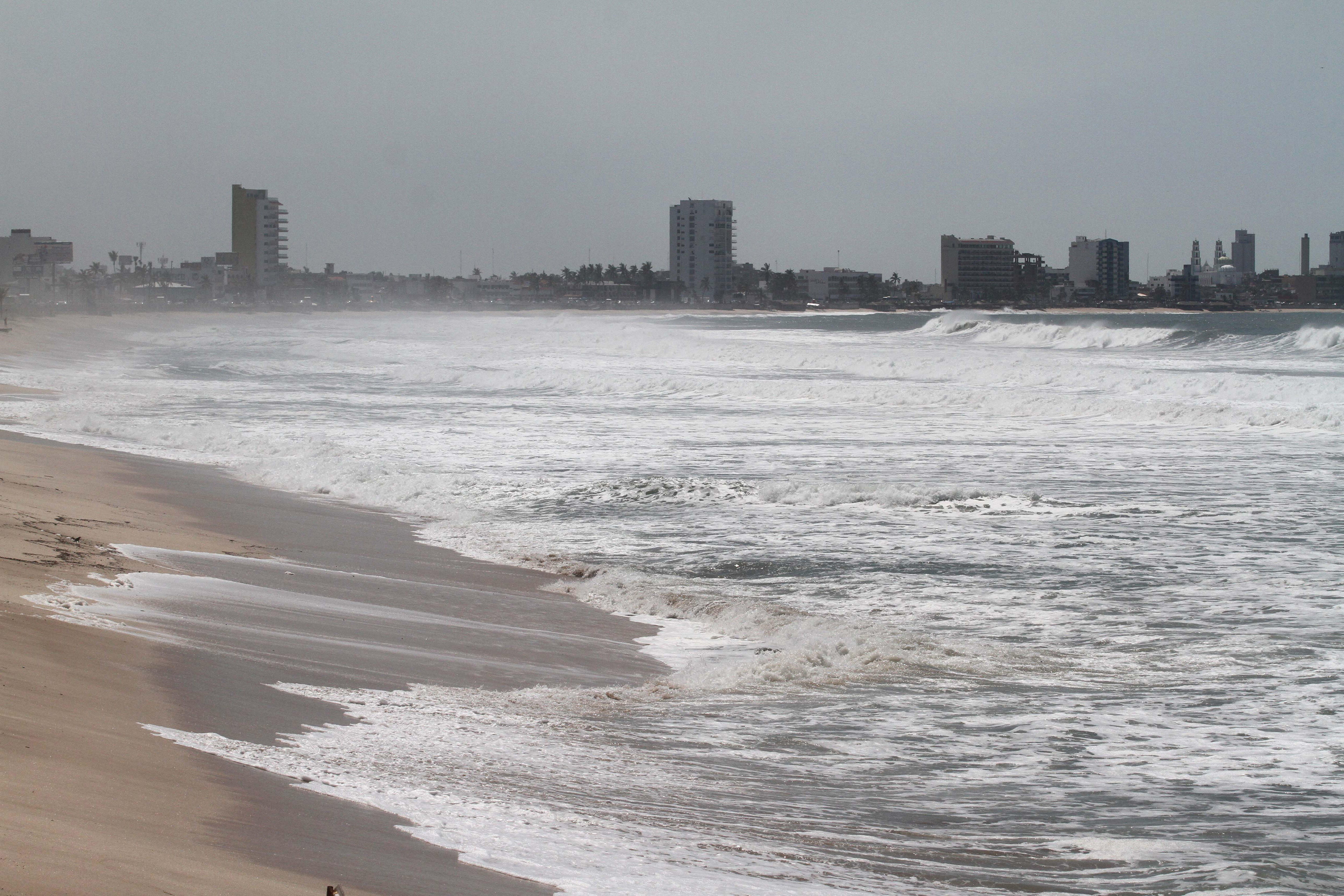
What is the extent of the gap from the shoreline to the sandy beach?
0.01 metres

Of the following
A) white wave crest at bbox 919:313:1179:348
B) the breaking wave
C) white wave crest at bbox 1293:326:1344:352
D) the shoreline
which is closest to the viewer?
the shoreline

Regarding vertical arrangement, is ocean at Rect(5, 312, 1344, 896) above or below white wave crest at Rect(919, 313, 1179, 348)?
below

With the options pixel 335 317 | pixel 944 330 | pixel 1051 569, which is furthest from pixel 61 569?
pixel 335 317

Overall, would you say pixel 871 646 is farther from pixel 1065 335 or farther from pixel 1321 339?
pixel 1065 335

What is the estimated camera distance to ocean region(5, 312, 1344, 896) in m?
4.77

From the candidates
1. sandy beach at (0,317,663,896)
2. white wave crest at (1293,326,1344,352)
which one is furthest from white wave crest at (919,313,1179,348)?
sandy beach at (0,317,663,896)

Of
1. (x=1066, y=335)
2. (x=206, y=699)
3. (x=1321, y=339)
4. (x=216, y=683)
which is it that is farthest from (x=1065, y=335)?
(x=206, y=699)

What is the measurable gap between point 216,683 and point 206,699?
322mm

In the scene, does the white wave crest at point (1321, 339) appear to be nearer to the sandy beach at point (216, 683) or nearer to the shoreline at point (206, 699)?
the sandy beach at point (216, 683)

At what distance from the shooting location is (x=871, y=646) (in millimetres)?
7918

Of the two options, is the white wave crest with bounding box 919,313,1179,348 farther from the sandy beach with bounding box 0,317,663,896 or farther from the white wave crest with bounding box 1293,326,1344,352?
the sandy beach with bounding box 0,317,663,896

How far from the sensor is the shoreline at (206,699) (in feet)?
12.8

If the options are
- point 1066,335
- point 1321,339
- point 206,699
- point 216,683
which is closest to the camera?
point 206,699

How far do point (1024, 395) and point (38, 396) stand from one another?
23.3m
